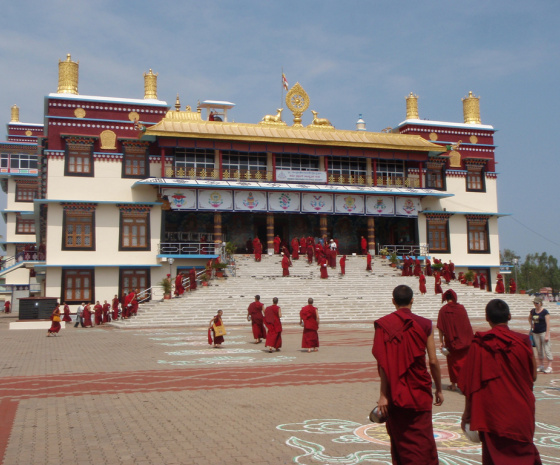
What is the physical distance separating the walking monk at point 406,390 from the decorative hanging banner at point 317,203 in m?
30.7

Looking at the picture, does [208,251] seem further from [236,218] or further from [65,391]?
[65,391]

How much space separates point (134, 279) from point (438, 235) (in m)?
18.7

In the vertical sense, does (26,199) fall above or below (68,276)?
above

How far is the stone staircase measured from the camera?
82.6 feet

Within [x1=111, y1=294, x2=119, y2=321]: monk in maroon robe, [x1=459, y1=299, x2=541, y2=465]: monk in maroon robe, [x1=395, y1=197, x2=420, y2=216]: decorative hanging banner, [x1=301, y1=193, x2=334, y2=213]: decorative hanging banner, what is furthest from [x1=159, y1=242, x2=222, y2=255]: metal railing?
[x1=459, y1=299, x2=541, y2=465]: monk in maroon robe

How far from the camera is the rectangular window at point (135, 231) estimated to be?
32.9 meters

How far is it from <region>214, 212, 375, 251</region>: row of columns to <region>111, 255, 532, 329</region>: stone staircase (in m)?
1.53

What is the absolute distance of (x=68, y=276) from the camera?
3170 centimetres

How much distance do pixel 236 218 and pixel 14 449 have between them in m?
31.2

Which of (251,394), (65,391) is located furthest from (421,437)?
(65,391)

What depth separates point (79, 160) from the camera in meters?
32.7

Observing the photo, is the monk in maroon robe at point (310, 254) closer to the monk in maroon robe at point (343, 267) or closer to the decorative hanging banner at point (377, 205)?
the monk in maroon robe at point (343, 267)

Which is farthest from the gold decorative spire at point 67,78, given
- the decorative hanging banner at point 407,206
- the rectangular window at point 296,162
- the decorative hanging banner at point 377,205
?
the decorative hanging banner at point 407,206

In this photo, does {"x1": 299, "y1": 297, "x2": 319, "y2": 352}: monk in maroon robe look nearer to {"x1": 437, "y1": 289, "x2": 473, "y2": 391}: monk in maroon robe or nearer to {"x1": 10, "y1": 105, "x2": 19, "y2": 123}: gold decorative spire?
{"x1": 437, "y1": 289, "x2": 473, "y2": 391}: monk in maroon robe
